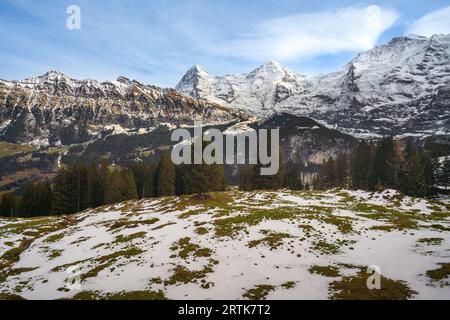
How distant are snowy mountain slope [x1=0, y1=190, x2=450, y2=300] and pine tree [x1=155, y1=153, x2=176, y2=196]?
55.9m

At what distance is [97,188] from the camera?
115312mm

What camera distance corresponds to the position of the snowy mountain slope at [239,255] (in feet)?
88.6

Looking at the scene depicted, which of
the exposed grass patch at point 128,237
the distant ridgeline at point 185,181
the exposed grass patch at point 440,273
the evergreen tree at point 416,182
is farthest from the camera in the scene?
the distant ridgeline at point 185,181

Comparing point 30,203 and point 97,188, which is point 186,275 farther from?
point 30,203

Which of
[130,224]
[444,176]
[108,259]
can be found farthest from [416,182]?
[108,259]

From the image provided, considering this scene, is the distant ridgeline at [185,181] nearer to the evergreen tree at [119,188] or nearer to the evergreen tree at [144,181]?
the evergreen tree at [119,188]

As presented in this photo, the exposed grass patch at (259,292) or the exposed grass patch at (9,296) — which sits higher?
the exposed grass patch at (259,292)

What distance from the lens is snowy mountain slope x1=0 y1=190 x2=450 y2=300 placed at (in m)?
27.0

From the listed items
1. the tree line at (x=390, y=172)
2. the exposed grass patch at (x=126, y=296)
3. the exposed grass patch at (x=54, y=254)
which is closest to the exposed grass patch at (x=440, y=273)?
the exposed grass patch at (x=126, y=296)

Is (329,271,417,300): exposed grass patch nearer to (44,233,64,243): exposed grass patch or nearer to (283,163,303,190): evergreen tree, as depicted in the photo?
(44,233,64,243): exposed grass patch

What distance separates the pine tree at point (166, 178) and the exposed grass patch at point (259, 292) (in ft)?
310

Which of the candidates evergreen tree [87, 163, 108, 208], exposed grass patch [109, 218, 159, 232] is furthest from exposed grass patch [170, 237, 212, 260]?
evergreen tree [87, 163, 108, 208]
